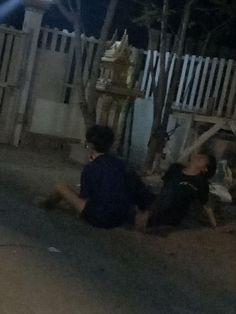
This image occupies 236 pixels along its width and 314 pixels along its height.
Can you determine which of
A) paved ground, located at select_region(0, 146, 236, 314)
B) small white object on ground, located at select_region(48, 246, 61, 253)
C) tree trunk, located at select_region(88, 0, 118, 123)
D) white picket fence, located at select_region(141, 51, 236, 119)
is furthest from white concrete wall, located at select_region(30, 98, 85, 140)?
small white object on ground, located at select_region(48, 246, 61, 253)

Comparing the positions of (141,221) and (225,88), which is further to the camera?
(225,88)

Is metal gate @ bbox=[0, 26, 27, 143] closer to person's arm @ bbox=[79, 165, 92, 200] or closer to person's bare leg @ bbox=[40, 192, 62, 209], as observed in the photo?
person's bare leg @ bbox=[40, 192, 62, 209]

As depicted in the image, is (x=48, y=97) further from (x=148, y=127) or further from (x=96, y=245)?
(x=96, y=245)

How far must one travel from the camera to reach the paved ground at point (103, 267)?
5070 millimetres

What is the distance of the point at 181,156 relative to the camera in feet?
38.1

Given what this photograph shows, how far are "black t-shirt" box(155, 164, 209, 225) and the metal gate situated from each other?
5.62 meters

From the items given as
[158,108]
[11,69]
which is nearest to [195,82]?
[158,108]

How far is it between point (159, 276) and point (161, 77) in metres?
6.14

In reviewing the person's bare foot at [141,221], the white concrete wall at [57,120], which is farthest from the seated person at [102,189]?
the white concrete wall at [57,120]

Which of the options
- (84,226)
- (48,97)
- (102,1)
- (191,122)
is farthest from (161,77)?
(102,1)

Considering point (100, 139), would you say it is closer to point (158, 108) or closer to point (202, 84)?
point (158, 108)

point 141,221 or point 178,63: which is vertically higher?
point 178,63

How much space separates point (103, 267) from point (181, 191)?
188 centimetres

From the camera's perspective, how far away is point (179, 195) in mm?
7703
